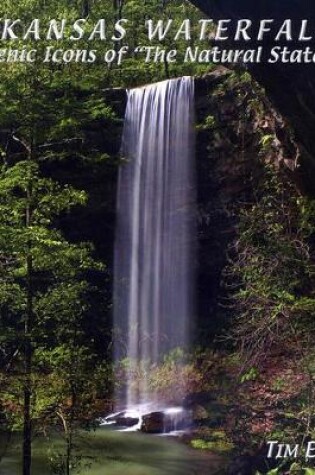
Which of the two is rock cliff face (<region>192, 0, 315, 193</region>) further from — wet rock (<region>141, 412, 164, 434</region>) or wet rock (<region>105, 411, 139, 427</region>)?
wet rock (<region>105, 411, 139, 427</region>)

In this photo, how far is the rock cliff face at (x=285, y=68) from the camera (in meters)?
6.18

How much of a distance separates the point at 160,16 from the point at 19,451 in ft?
48.1

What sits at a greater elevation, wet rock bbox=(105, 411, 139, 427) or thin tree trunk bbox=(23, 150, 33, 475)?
thin tree trunk bbox=(23, 150, 33, 475)

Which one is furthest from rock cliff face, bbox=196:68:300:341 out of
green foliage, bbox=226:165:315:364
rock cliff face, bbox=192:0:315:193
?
rock cliff face, bbox=192:0:315:193

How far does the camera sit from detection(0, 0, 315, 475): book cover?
685cm

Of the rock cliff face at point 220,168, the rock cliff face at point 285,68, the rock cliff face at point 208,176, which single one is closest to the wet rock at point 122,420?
the rock cliff face at point 208,176

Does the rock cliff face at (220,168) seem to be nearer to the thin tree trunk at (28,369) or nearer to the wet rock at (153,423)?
the wet rock at (153,423)

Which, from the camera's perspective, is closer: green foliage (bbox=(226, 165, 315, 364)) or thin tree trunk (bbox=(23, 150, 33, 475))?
thin tree trunk (bbox=(23, 150, 33, 475))

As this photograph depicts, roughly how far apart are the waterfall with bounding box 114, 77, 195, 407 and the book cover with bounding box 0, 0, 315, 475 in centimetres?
4

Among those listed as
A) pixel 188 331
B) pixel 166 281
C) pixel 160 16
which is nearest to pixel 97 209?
pixel 166 281

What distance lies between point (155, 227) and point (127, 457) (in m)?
7.32

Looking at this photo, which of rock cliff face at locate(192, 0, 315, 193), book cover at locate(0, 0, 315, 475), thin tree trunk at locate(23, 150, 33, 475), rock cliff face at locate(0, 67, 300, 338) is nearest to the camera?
rock cliff face at locate(192, 0, 315, 193)

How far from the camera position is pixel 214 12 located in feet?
21.4

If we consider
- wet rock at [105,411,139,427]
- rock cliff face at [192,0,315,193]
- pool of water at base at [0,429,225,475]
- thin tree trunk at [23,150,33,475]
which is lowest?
pool of water at base at [0,429,225,475]
